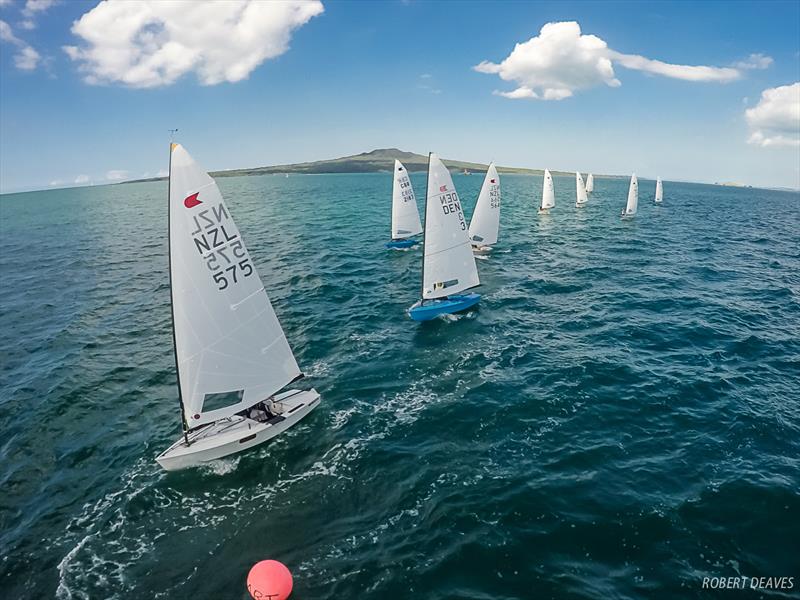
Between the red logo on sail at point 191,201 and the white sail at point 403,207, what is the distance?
3961cm

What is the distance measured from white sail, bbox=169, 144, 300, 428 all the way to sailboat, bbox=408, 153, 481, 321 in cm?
1537

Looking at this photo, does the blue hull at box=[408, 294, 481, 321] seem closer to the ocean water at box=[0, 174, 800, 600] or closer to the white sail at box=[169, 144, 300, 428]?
the ocean water at box=[0, 174, 800, 600]

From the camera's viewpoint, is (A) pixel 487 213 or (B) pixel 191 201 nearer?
(B) pixel 191 201

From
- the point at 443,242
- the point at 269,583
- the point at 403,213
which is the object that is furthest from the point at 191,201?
the point at 403,213

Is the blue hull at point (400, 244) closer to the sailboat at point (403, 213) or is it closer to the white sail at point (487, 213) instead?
the sailboat at point (403, 213)

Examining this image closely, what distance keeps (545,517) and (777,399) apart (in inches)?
670

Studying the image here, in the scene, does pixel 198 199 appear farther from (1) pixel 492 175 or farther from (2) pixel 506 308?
(1) pixel 492 175

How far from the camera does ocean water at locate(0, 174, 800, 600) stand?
14555 mm

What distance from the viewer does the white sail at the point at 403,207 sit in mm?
55562

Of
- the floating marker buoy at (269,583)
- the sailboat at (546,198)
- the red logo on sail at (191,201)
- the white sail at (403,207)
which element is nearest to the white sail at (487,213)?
the white sail at (403,207)

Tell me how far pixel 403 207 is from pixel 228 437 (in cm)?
4402

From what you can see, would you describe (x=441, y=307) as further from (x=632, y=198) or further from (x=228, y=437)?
(x=632, y=198)

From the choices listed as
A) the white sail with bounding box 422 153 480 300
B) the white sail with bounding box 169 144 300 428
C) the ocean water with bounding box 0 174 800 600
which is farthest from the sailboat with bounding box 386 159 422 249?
the white sail with bounding box 169 144 300 428

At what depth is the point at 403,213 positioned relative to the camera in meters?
58.6
